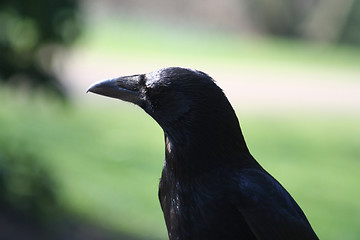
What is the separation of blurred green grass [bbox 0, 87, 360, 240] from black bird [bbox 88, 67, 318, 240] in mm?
3853

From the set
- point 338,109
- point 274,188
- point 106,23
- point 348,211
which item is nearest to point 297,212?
point 274,188

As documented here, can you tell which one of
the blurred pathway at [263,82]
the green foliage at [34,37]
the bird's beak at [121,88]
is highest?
→ the blurred pathway at [263,82]

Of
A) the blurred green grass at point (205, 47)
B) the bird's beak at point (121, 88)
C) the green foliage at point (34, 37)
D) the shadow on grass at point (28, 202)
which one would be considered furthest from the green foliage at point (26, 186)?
the blurred green grass at point (205, 47)

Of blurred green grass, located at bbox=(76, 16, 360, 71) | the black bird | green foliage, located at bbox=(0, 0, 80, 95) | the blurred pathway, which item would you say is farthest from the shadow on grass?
blurred green grass, located at bbox=(76, 16, 360, 71)

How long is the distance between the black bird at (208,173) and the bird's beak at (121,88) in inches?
0.5

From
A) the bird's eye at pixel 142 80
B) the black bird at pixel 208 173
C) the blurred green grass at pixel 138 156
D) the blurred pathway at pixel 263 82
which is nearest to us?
the black bird at pixel 208 173

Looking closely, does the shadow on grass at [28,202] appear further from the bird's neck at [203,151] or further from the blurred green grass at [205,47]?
the blurred green grass at [205,47]

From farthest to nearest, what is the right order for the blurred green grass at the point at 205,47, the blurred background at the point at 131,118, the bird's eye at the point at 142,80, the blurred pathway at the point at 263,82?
the blurred green grass at the point at 205,47
the blurred pathway at the point at 263,82
the blurred background at the point at 131,118
the bird's eye at the point at 142,80

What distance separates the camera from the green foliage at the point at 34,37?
5980 millimetres

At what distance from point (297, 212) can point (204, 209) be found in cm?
47

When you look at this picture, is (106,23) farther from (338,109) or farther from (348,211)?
(348,211)

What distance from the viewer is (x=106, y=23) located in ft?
79.4

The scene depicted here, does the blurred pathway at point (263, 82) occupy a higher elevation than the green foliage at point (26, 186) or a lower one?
higher

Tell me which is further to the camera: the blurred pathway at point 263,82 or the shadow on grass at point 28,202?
the blurred pathway at point 263,82
